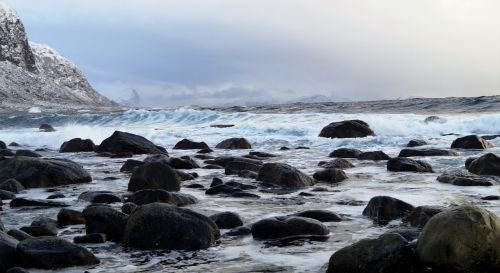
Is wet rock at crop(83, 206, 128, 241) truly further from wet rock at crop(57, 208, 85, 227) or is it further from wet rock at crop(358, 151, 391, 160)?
wet rock at crop(358, 151, 391, 160)

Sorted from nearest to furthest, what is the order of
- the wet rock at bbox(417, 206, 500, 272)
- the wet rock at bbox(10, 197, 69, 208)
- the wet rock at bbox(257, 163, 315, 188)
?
the wet rock at bbox(417, 206, 500, 272) < the wet rock at bbox(10, 197, 69, 208) < the wet rock at bbox(257, 163, 315, 188)

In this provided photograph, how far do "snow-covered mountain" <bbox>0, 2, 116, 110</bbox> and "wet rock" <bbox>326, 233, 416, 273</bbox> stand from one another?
11014cm

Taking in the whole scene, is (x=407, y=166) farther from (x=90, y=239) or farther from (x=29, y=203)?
(x=90, y=239)

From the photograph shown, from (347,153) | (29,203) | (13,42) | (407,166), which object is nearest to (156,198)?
(29,203)

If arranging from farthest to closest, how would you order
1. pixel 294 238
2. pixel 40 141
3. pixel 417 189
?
pixel 40 141 < pixel 417 189 < pixel 294 238

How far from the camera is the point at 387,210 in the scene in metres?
6.43

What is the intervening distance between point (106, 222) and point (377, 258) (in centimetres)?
276

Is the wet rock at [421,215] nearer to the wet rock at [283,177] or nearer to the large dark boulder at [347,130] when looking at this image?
the wet rock at [283,177]

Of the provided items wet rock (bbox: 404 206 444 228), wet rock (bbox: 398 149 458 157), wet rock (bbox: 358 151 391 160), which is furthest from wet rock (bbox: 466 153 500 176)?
wet rock (bbox: 404 206 444 228)

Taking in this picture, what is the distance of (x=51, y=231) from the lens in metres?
5.68

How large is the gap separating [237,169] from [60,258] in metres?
6.67

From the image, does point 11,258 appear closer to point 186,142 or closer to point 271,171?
point 271,171

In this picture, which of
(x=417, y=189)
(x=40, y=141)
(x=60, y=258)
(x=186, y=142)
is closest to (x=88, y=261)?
(x=60, y=258)

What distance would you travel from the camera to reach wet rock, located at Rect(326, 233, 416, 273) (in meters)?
4.19
